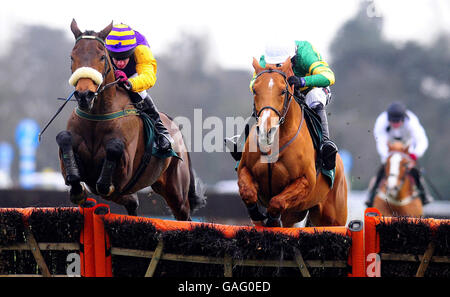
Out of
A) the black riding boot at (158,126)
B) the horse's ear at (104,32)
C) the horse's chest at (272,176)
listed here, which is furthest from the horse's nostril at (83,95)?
the horse's chest at (272,176)

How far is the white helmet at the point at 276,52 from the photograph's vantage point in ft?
15.5

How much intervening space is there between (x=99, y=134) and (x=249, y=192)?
119 centimetres

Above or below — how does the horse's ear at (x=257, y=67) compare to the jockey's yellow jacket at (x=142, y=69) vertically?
below

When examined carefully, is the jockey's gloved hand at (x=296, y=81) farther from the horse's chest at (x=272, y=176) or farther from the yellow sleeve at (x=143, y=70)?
the yellow sleeve at (x=143, y=70)

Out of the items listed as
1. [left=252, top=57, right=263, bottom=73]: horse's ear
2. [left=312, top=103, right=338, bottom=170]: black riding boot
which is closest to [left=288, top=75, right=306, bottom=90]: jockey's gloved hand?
[left=252, top=57, right=263, bottom=73]: horse's ear

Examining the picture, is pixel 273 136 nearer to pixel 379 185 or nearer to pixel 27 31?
pixel 379 185

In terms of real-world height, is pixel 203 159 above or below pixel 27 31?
below

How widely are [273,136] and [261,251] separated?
0.75 meters

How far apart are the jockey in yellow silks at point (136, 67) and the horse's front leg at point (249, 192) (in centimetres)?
97

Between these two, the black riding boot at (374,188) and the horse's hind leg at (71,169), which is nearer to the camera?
the horse's hind leg at (71,169)

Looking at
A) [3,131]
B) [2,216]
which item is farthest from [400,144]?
[3,131]

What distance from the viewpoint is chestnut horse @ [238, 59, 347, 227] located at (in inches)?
172

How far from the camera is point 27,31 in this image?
24.3m

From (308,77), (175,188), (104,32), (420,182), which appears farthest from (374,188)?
(104,32)
